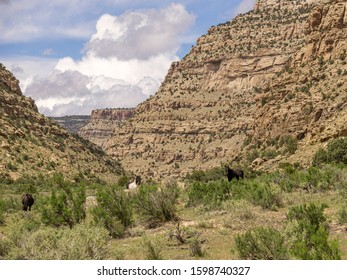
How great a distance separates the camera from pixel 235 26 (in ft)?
455

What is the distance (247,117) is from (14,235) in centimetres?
10187

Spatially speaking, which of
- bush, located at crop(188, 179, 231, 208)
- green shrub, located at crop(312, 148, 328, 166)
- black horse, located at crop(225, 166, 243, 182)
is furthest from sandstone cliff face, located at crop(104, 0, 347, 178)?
bush, located at crop(188, 179, 231, 208)

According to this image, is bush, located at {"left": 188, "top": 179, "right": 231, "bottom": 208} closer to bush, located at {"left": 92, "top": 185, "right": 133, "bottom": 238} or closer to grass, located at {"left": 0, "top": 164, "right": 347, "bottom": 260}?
grass, located at {"left": 0, "top": 164, "right": 347, "bottom": 260}

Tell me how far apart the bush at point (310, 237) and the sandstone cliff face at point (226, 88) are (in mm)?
51336

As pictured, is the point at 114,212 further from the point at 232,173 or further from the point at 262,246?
the point at 232,173

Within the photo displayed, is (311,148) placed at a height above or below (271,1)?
below

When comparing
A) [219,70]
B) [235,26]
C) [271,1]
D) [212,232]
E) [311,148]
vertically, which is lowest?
[212,232]

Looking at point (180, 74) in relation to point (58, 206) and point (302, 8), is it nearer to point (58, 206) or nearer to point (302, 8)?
point (302, 8)

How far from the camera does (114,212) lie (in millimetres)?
16594

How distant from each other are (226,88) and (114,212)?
11708cm

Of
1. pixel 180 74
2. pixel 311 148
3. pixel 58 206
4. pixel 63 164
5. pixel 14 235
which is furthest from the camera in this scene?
pixel 180 74

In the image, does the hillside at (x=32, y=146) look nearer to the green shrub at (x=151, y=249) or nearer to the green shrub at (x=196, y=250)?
the green shrub at (x=151, y=249)

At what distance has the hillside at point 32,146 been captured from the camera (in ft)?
180

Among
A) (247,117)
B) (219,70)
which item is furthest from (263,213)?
(219,70)
